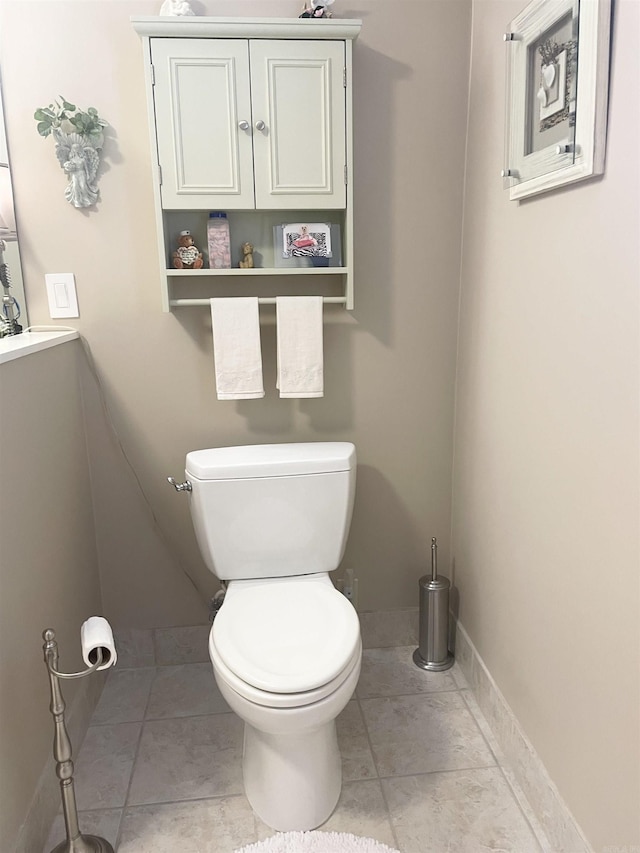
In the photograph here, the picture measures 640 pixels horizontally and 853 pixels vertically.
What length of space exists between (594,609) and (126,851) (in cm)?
118

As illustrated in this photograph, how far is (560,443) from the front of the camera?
1361mm

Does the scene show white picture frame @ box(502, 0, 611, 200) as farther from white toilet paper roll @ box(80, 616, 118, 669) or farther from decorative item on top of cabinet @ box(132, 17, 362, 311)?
white toilet paper roll @ box(80, 616, 118, 669)

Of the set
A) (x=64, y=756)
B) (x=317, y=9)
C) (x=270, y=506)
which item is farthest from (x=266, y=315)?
(x=64, y=756)

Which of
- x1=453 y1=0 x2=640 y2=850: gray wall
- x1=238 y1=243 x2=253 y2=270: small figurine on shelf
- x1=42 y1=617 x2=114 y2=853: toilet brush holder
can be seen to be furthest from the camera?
x1=238 y1=243 x2=253 y2=270: small figurine on shelf

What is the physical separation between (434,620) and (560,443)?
916mm

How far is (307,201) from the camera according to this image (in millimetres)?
1735

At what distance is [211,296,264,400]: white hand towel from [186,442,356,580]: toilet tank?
0.61ft

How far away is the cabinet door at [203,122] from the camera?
63.8 inches

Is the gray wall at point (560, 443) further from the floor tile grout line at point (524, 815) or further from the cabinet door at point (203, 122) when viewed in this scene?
the cabinet door at point (203, 122)

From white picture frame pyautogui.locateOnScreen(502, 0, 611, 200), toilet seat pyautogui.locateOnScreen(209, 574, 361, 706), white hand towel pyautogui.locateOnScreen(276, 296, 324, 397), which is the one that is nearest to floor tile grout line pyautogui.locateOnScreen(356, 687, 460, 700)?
toilet seat pyautogui.locateOnScreen(209, 574, 361, 706)

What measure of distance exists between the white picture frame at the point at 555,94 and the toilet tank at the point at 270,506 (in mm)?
887

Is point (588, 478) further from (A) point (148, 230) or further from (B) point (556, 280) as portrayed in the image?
(A) point (148, 230)

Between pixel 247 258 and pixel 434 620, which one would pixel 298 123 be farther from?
pixel 434 620

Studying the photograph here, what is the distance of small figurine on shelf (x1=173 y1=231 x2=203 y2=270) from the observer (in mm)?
1800
